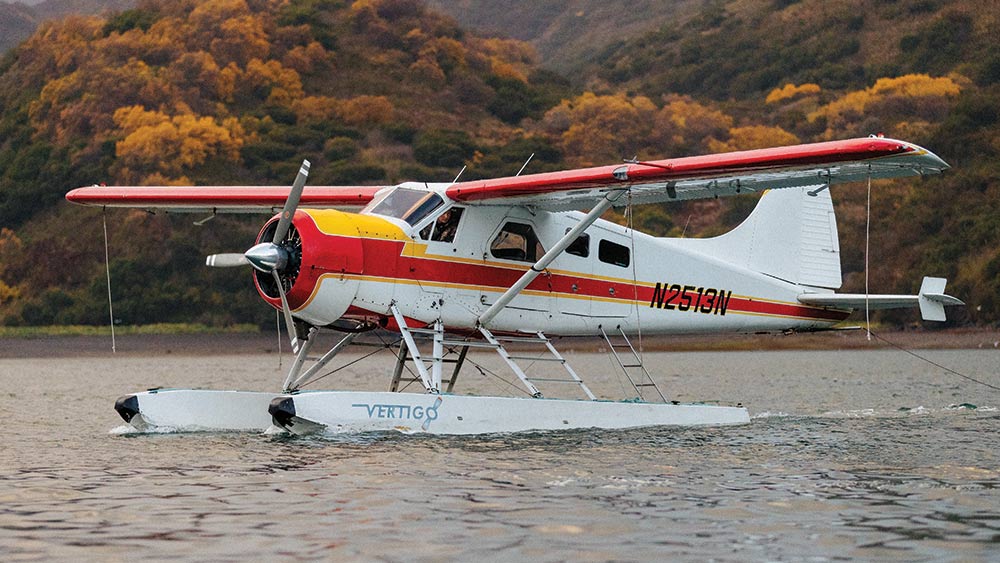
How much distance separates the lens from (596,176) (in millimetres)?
14336

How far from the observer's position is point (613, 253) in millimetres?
16031

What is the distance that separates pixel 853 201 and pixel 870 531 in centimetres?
5725

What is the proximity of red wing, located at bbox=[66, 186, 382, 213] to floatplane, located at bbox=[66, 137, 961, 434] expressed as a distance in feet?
0.08

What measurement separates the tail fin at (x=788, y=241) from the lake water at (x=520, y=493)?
187 cm

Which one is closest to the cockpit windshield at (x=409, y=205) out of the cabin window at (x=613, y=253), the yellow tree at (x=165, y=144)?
the cabin window at (x=613, y=253)

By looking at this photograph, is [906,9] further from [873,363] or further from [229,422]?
[229,422]

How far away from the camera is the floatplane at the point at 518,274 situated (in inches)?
528

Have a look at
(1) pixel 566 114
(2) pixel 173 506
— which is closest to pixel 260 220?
(1) pixel 566 114

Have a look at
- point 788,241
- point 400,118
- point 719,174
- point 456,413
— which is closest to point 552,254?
point 719,174

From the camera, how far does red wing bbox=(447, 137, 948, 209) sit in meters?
12.7

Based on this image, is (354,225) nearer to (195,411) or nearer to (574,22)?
(195,411)

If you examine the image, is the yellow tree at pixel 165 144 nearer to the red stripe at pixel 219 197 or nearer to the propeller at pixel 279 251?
the red stripe at pixel 219 197

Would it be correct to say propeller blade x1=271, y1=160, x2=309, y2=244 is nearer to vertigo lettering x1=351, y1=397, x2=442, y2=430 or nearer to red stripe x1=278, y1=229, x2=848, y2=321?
red stripe x1=278, y1=229, x2=848, y2=321

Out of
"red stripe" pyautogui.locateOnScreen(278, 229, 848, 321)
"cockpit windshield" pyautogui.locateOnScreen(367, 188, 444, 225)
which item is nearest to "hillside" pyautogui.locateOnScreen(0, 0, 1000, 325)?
"red stripe" pyautogui.locateOnScreen(278, 229, 848, 321)
